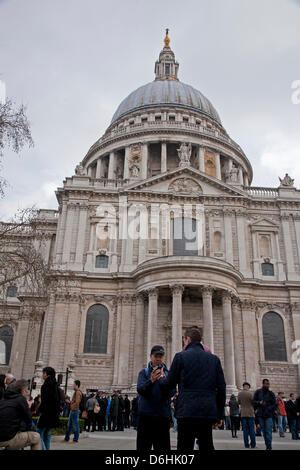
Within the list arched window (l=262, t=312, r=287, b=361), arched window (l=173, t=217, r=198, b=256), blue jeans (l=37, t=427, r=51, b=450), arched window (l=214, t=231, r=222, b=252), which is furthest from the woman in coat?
arched window (l=214, t=231, r=222, b=252)

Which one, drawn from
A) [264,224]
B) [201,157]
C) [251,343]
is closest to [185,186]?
[264,224]

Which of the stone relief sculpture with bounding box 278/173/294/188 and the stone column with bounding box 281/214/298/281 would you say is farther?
the stone relief sculpture with bounding box 278/173/294/188

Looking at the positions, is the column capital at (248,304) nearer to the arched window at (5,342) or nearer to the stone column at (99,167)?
the arched window at (5,342)

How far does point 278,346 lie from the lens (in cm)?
3155

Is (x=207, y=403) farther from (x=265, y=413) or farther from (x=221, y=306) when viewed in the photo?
(x=221, y=306)

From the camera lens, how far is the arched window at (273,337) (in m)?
31.2

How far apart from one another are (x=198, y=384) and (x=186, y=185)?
31.8 metres

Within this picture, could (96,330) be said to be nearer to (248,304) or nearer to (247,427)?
(248,304)

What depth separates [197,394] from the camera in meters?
5.22

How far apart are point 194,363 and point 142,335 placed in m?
25.2

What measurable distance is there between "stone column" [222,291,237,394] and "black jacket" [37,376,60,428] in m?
19.9

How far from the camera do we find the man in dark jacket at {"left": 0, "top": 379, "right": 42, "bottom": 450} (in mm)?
6367

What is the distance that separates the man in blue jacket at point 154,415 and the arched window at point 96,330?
2582 centimetres

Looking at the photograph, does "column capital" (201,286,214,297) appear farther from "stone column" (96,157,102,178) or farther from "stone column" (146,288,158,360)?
"stone column" (96,157,102,178)
